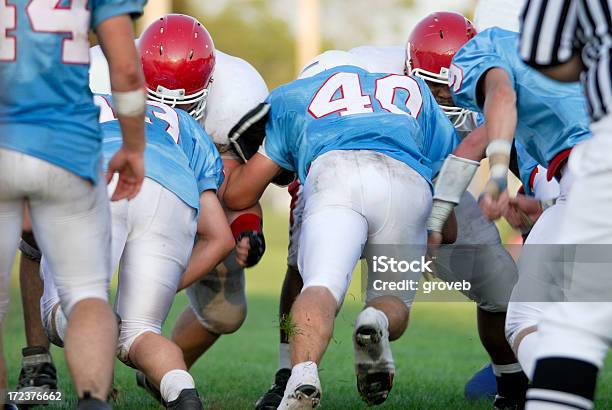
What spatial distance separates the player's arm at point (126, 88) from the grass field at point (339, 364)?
1689mm

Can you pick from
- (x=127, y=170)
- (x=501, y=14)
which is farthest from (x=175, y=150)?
(x=501, y=14)

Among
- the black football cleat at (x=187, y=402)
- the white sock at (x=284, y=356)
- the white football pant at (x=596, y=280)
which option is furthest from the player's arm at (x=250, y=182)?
the white football pant at (x=596, y=280)

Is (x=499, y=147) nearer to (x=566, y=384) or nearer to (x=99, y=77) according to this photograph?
(x=566, y=384)

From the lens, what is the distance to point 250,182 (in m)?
5.57

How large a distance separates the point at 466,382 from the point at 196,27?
269 centimetres

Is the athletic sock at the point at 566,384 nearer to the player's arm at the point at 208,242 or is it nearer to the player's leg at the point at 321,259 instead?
the player's leg at the point at 321,259

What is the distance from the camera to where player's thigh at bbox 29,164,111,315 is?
143 inches

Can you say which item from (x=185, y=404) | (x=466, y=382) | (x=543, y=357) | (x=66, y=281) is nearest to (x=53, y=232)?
(x=66, y=281)

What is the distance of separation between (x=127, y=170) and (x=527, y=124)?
1.84 m

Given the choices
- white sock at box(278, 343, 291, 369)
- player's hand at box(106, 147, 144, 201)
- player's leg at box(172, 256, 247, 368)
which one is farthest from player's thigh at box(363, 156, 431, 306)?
player's hand at box(106, 147, 144, 201)

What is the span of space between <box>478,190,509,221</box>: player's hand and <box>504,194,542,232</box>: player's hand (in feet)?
3.04

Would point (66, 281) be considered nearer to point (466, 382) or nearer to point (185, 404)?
point (185, 404)

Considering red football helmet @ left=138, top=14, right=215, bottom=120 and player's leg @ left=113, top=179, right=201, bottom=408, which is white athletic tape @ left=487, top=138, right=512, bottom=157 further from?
red football helmet @ left=138, top=14, right=215, bottom=120

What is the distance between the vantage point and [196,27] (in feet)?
19.5
